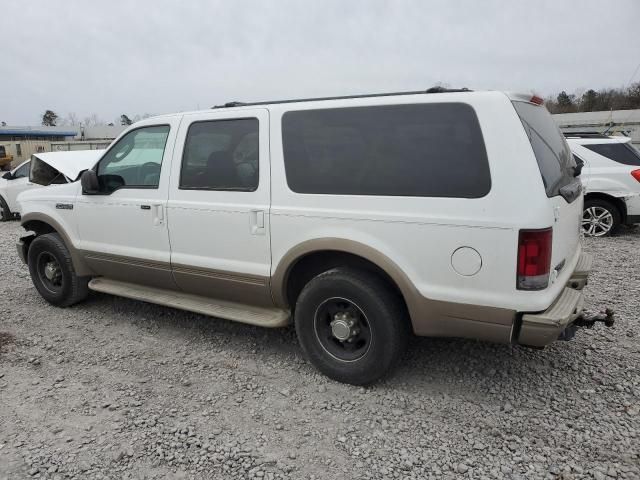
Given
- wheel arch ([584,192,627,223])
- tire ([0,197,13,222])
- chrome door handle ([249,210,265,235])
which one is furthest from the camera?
tire ([0,197,13,222])

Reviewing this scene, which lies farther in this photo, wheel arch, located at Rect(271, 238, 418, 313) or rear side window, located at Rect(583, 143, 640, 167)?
rear side window, located at Rect(583, 143, 640, 167)

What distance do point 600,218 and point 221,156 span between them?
685 cm

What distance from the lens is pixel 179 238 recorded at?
401 cm

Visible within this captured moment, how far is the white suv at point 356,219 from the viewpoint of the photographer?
2.76m

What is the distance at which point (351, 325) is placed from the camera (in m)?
3.35

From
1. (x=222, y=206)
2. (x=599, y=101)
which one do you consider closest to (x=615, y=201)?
(x=222, y=206)

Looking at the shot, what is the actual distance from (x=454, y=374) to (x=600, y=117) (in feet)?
98.2

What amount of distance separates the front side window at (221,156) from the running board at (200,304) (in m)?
0.95

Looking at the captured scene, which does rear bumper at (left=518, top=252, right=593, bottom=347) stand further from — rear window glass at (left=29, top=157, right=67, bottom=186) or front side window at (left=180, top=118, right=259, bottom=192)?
rear window glass at (left=29, top=157, right=67, bottom=186)

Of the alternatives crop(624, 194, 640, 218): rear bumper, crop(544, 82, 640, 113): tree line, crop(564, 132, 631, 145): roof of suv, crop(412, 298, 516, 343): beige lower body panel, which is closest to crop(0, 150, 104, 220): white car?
crop(412, 298, 516, 343): beige lower body panel

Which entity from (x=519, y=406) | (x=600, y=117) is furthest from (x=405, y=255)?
(x=600, y=117)

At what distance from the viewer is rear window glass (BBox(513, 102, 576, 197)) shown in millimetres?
2824

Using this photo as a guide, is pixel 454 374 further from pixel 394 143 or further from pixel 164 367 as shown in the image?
pixel 164 367

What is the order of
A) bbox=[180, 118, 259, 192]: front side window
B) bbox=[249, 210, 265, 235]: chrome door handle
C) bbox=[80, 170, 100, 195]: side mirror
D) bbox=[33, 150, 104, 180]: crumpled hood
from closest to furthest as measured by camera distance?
1. bbox=[249, 210, 265, 235]: chrome door handle
2. bbox=[180, 118, 259, 192]: front side window
3. bbox=[80, 170, 100, 195]: side mirror
4. bbox=[33, 150, 104, 180]: crumpled hood
